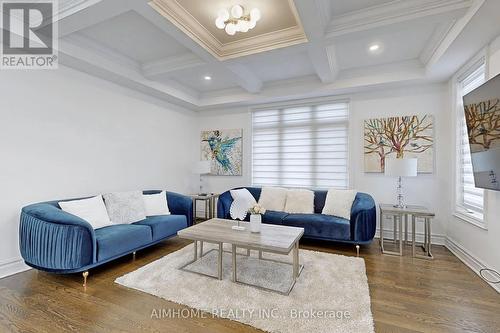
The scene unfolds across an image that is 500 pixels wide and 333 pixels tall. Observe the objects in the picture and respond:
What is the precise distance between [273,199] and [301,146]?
1269mm

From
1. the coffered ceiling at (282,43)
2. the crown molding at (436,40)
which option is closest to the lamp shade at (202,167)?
the coffered ceiling at (282,43)

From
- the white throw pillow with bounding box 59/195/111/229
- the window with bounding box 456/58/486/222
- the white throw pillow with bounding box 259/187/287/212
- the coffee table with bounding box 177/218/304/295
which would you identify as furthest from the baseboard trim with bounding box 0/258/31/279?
the window with bounding box 456/58/486/222

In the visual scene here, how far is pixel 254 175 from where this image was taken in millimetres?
5363

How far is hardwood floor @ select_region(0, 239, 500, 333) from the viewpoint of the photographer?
1892mm

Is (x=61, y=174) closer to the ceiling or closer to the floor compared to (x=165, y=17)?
closer to the floor

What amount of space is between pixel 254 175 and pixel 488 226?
12.3 feet

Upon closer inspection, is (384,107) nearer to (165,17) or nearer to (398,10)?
(398,10)

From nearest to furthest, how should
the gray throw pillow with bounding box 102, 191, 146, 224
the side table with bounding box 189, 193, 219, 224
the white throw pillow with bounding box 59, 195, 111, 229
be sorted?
1. the white throw pillow with bounding box 59, 195, 111, 229
2. the gray throw pillow with bounding box 102, 191, 146, 224
3. the side table with bounding box 189, 193, 219, 224

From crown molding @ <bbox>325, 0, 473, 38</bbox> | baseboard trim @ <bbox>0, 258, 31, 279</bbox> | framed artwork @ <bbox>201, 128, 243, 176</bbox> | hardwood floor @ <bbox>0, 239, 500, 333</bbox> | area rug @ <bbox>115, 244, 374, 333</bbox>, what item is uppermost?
crown molding @ <bbox>325, 0, 473, 38</bbox>

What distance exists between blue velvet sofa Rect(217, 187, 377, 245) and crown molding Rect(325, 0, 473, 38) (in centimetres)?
233

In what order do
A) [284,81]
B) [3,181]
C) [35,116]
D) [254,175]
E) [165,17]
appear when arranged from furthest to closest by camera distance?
[254,175], [284,81], [35,116], [3,181], [165,17]

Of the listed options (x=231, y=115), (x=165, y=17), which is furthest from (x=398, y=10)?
(x=231, y=115)

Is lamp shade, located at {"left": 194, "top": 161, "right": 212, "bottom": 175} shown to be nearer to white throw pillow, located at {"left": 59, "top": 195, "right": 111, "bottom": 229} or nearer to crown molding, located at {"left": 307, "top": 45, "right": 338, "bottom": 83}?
white throw pillow, located at {"left": 59, "top": 195, "right": 111, "bottom": 229}

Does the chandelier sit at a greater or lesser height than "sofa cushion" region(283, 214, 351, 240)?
Result: greater
